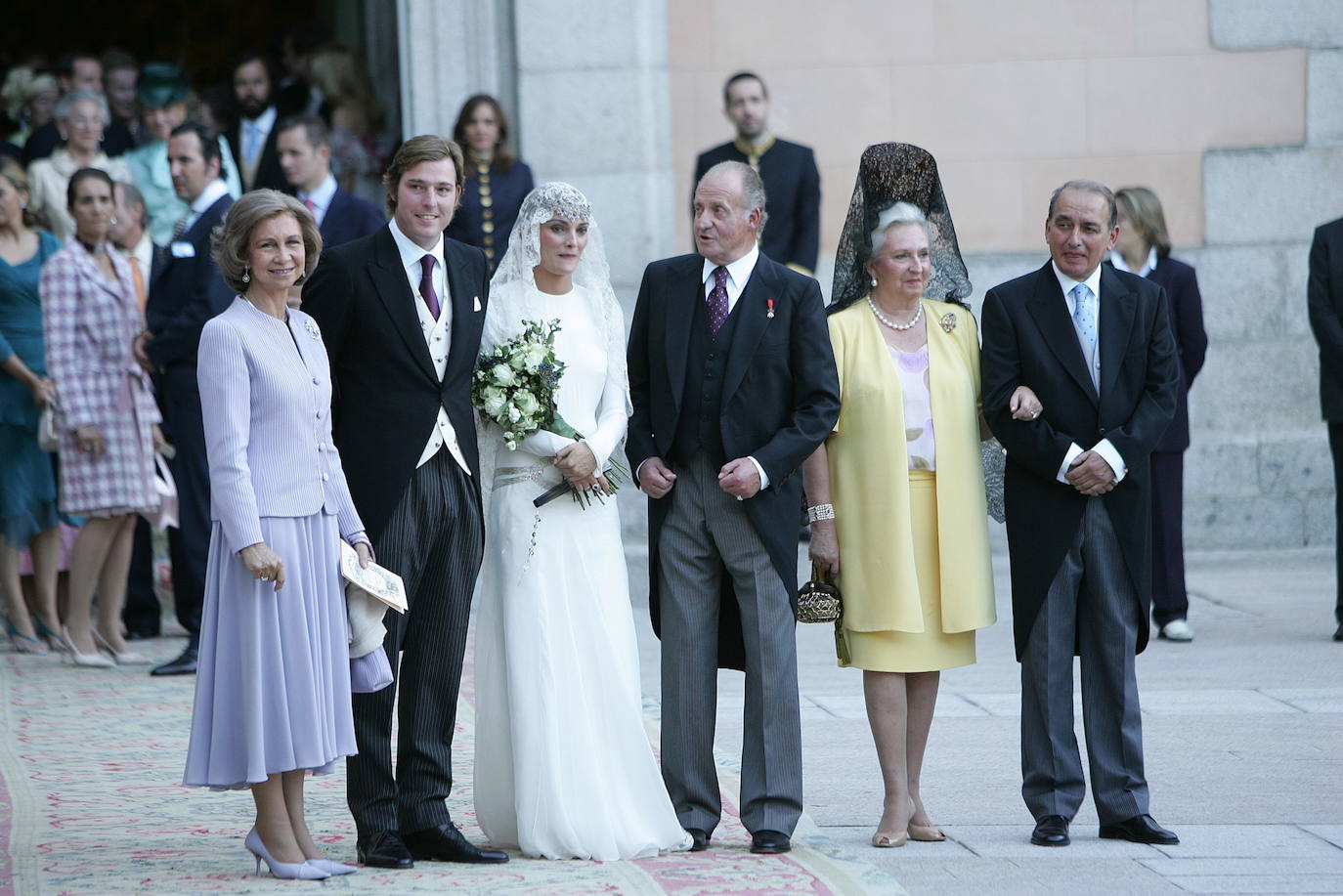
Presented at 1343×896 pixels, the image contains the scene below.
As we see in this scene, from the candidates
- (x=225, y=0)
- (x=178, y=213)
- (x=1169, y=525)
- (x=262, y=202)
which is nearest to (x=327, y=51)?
(x=178, y=213)

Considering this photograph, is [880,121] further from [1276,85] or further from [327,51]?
[327,51]

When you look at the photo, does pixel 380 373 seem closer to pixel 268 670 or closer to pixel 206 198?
pixel 268 670

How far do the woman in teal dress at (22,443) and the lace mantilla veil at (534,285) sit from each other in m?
4.31

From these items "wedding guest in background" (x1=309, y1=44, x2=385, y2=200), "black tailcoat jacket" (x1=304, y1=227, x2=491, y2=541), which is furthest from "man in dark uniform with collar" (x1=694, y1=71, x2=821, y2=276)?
"black tailcoat jacket" (x1=304, y1=227, x2=491, y2=541)

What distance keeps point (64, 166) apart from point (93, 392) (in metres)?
2.73

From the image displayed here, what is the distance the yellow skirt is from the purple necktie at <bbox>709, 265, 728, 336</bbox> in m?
0.73

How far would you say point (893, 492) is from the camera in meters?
5.63

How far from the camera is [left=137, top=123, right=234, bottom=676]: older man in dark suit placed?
8.56m

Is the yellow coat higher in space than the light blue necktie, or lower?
lower

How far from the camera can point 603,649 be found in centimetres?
554

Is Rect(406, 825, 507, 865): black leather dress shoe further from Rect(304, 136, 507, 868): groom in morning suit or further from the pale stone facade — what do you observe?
the pale stone facade

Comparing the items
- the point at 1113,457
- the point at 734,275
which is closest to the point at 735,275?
the point at 734,275

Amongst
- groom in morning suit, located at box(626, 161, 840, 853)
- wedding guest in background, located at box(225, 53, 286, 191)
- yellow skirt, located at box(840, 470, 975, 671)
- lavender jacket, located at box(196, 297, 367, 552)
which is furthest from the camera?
wedding guest in background, located at box(225, 53, 286, 191)

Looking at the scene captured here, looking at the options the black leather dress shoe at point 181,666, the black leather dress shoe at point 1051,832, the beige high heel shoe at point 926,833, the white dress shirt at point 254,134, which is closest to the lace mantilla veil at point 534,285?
the beige high heel shoe at point 926,833
